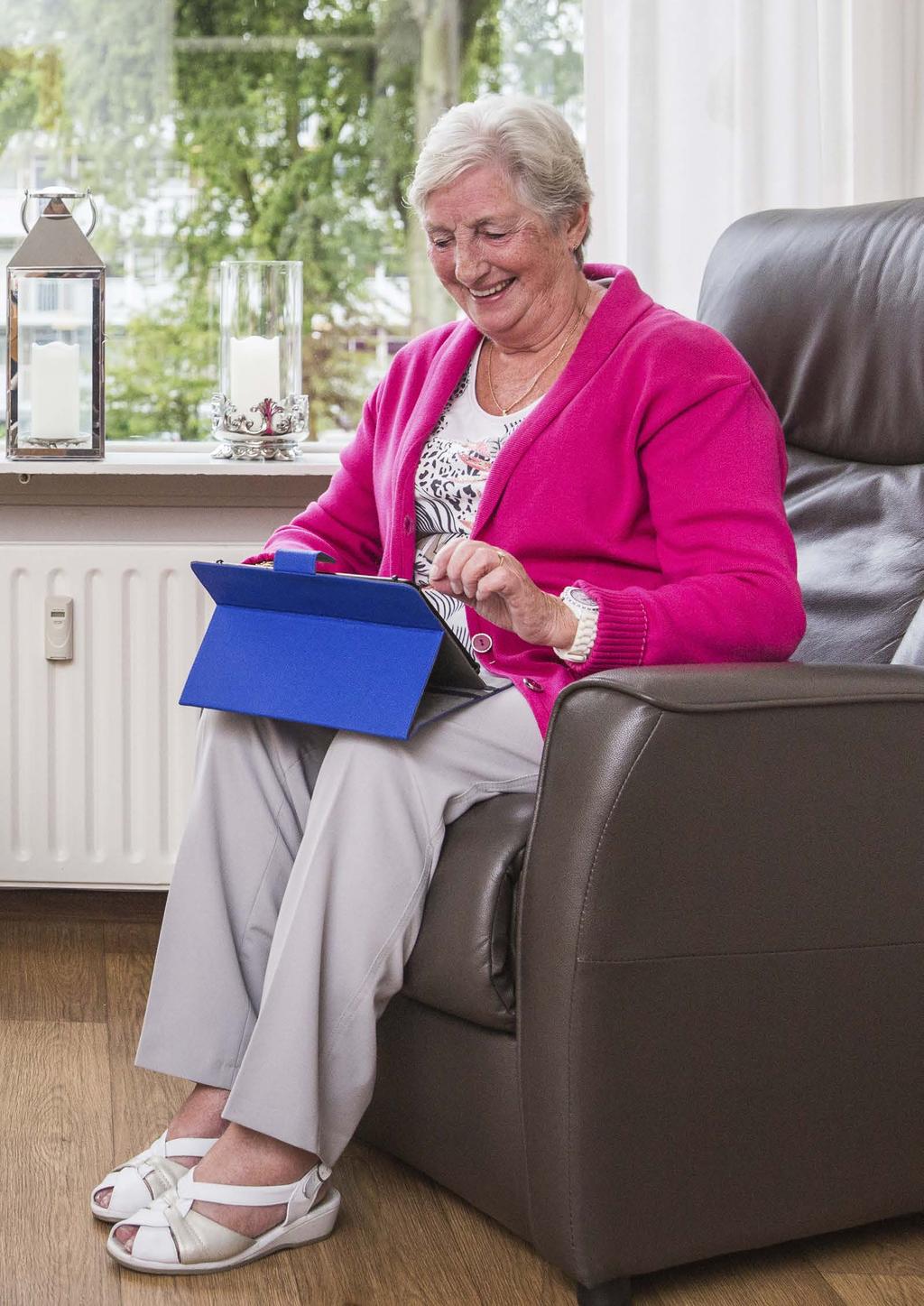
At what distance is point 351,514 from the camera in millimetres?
1731

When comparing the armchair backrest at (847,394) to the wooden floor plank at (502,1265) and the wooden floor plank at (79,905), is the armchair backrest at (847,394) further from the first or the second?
the wooden floor plank at (79,905)

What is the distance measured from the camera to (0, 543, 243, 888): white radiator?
2.15 metres

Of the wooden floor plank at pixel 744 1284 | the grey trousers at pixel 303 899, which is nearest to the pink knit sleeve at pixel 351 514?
the grey trousers at pixel 303 899

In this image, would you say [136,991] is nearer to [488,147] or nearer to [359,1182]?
[359,1182]

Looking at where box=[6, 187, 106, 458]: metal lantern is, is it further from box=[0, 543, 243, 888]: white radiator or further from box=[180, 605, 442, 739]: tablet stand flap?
box=[180, 605, 442, 739]: tablet stand flap

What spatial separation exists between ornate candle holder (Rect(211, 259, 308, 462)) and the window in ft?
0.76

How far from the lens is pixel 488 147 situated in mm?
1479

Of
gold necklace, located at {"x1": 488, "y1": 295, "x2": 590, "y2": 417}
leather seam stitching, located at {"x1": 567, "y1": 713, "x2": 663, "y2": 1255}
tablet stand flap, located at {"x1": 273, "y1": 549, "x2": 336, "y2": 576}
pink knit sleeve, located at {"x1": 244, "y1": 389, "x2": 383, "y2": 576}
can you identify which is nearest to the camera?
leather seam stitching, located at {"x1": 567, "y1": 713, "x2": 663, "y2": 1255}

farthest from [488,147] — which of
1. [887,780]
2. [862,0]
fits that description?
[862,0]

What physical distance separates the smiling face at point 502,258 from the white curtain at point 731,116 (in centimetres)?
67

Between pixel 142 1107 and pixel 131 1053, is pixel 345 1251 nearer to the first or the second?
pixel 142 1107

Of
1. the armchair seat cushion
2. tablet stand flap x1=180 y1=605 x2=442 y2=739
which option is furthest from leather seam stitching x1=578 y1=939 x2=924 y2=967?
tablet stand flap x1=180 y1=605 x2=442 y2=739

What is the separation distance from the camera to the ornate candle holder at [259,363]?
7.02ft

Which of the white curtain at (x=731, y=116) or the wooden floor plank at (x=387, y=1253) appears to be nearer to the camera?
the wooden floor plank at (x=387, y=1253)
